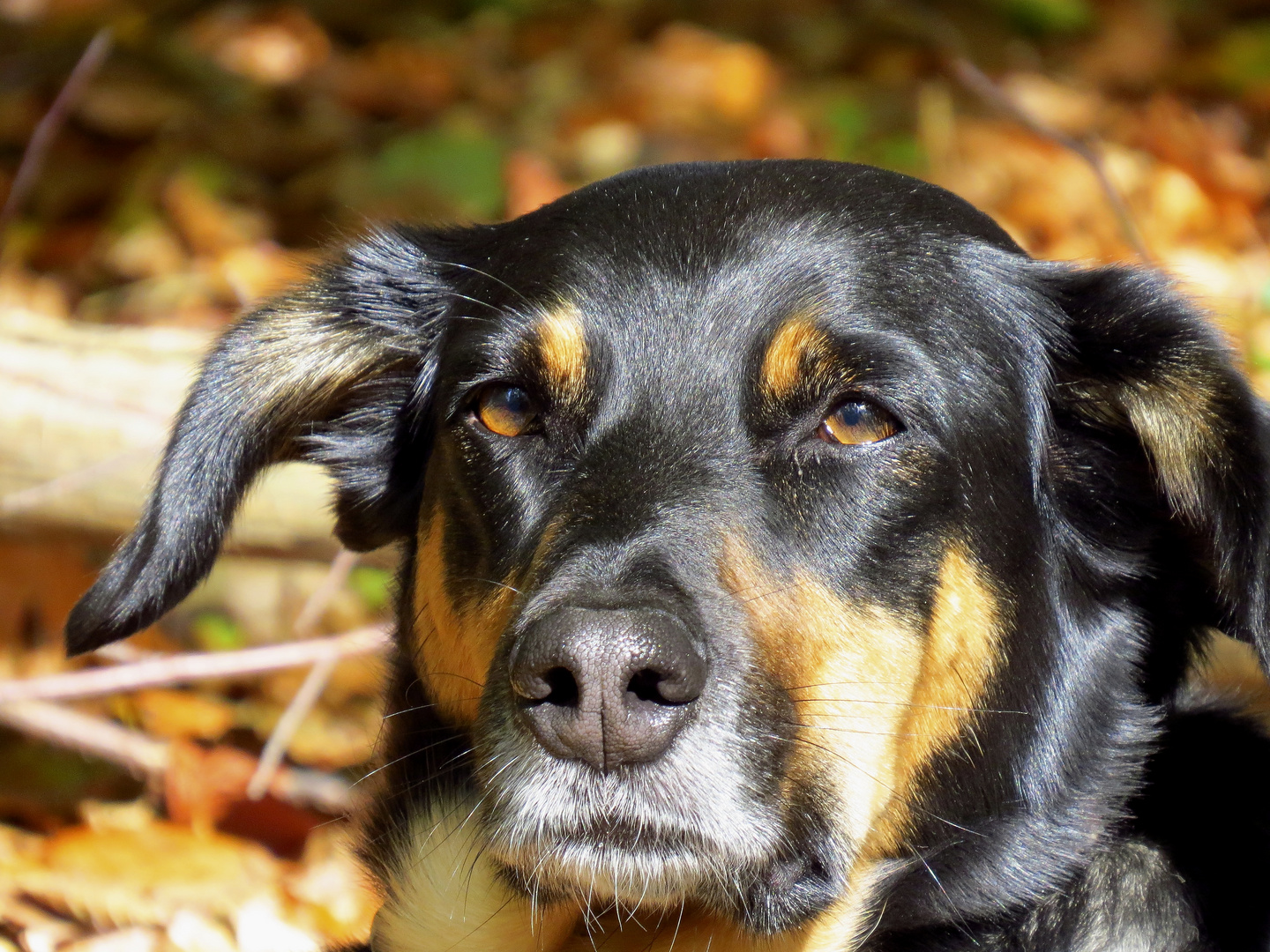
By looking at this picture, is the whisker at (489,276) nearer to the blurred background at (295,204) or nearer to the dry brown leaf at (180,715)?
the blurred background at (295,204)

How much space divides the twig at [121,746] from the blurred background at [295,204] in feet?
0.04

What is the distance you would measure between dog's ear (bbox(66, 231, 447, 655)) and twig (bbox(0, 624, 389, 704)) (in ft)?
2.77

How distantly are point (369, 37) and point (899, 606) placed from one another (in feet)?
23.0

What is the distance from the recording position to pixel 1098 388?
2963 mm

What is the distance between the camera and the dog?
2.39m

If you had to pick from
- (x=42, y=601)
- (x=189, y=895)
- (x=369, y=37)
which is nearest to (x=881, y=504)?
(x=189, y=895)

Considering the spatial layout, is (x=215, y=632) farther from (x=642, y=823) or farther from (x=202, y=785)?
(x=642, y=823)

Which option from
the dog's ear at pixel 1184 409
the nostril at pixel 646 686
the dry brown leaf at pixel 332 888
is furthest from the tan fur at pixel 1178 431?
the dry brown leaf at pixel 332 888

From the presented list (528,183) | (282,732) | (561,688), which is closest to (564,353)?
(561,688)

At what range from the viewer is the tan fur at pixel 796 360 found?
2682mm

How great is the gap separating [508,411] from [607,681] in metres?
0.88

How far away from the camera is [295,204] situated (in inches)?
280

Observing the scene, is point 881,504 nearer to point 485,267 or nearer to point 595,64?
point 485,267

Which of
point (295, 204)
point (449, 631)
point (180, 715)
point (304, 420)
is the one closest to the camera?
point (449, 631)
